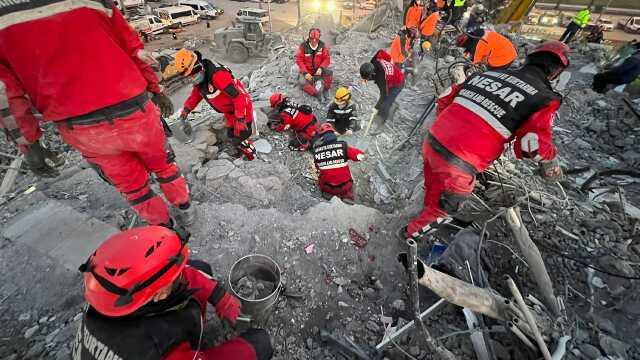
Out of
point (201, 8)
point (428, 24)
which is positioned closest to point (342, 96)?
point (428, 24)

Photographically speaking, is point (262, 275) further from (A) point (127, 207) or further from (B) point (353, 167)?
(B) point (353, 167)

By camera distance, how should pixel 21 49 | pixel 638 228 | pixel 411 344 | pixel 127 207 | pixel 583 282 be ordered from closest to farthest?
pixel 21 49
pixel 411 344
pixel 583 282
pixel 638 228
pixel 127 207

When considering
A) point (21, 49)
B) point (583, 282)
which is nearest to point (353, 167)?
point (583, 282)

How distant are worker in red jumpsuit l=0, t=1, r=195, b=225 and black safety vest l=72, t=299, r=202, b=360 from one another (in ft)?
4.36

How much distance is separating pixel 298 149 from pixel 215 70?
178 cm

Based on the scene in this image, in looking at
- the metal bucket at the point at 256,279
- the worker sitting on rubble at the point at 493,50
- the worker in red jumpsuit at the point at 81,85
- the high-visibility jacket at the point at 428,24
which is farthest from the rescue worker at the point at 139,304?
the high-visibility jacket at the point at 428,24

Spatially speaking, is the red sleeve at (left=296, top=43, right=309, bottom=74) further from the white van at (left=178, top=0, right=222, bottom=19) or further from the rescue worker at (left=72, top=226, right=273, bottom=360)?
the white van at (left=178, top=0, right=222, bottom=19)

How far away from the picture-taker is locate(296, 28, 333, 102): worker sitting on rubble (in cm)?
662

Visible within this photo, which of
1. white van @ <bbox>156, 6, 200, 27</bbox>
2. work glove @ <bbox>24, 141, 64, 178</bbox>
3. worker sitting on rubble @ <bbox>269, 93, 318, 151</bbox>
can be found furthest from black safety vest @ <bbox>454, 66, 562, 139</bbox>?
white van @ <bbox>156, 6, 200, 27</bbox>

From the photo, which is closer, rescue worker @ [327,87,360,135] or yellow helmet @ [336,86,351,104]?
yellow helmet @ [336,86,351,104]

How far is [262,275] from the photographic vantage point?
2.46 m

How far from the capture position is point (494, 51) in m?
4.64

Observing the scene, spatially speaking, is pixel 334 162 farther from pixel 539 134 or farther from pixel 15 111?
pixel 15 111

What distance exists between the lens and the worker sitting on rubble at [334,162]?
3.87m
